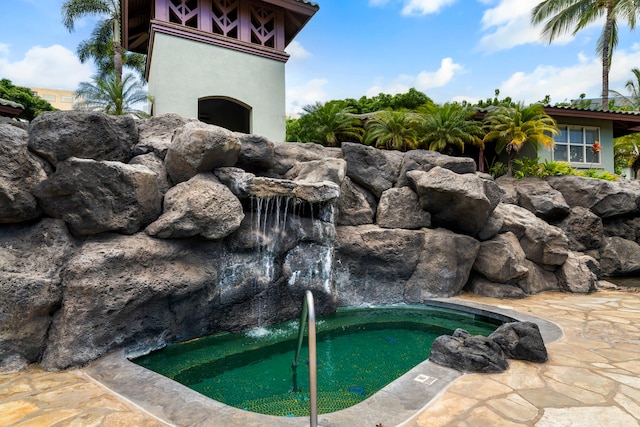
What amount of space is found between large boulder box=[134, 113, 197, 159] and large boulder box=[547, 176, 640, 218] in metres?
11.5

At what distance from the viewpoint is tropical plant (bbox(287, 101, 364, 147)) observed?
11477 mm

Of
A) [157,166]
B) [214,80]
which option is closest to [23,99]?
[214,80]

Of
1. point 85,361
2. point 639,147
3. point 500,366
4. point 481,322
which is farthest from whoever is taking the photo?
point 639,147

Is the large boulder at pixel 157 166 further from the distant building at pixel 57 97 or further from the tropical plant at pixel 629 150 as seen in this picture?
the distant building at pixel 57 97

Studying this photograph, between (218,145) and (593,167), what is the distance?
1670 centimetres

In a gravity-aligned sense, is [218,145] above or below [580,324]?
above

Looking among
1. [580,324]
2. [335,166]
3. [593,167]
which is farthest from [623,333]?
[593,167]

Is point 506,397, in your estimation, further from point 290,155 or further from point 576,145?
point 576,145

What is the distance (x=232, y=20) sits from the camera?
1179cm

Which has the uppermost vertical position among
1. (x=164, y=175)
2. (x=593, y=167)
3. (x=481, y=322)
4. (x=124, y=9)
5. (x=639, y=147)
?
(x=124, y=9)

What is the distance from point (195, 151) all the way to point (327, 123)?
655cm

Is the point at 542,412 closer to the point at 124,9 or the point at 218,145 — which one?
the point at 218,145

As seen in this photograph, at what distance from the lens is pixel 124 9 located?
12.0 meters

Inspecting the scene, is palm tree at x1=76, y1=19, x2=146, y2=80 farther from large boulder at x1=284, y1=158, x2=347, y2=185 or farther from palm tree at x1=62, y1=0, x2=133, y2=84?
large boulder at x1=284, y1=158, x2=347, y2=185
